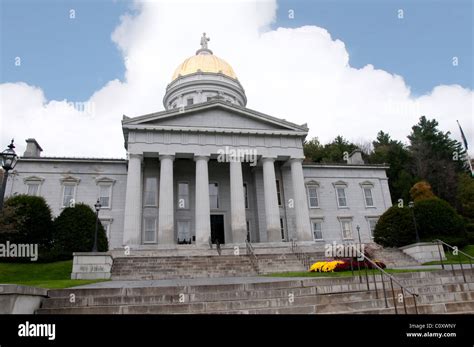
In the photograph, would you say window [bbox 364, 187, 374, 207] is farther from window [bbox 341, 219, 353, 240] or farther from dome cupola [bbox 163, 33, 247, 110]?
dome cupola [bbox 163, 33, 247, 110]

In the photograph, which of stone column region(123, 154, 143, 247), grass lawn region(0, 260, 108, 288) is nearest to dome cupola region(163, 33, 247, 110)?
stone column region(123, 154, 143, 247)

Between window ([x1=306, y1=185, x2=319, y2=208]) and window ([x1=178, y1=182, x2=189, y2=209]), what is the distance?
42.6ft

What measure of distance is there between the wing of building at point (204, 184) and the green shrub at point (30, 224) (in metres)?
5.83

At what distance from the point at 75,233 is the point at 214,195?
573 inches

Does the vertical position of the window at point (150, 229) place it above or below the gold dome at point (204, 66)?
below

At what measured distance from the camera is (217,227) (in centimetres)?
3559

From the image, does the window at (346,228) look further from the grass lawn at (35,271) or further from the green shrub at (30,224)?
the green shrub at (30,224)

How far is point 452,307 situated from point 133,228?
2366cm

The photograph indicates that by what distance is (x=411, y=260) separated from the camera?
84.8ft

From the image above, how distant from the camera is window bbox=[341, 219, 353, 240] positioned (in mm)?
39156

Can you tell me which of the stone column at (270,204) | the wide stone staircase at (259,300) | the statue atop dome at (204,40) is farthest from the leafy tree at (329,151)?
the wide stone staircase at (259,300)

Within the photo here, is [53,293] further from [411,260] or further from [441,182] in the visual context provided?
[441,182]

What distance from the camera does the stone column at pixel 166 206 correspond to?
1174 inches

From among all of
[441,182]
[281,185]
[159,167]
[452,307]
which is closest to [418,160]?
A: [441,182]
